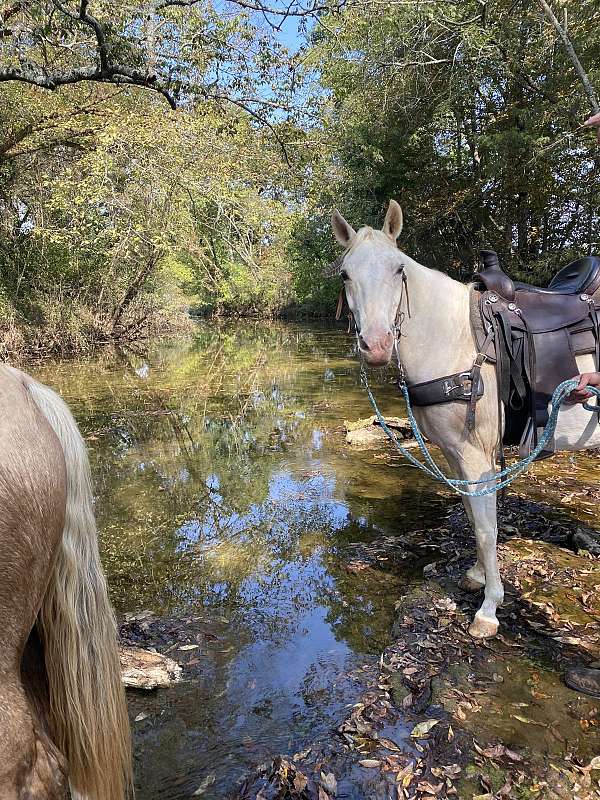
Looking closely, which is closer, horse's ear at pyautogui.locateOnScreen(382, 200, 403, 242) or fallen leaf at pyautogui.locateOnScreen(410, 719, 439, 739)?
fallen leaf at pyautogui.locateOnScreen(410, 719, 439, 739)

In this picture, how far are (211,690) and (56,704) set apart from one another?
1559 mm

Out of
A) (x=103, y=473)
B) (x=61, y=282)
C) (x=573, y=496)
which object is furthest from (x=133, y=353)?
(x=573, y=496)

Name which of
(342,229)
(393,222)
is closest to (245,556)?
(342,229)

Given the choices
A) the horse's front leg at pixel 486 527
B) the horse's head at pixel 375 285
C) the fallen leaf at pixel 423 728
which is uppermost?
the horse's head at pixel 375 285

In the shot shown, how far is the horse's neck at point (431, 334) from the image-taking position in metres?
3.12

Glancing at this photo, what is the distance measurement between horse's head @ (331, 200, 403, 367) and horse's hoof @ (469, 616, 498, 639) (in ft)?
5.94

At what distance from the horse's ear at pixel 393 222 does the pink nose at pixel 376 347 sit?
0.77 m

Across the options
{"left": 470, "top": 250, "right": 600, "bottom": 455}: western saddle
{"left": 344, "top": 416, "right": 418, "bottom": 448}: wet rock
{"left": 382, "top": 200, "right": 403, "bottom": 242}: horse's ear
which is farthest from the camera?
{"left": 344, "top": 416, "right": 418, "bottom": 448}: wet rock

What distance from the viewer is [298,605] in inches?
144

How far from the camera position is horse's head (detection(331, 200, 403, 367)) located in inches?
107

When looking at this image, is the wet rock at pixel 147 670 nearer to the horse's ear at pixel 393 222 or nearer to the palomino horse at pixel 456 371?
the palomino horse at pixel 456 371

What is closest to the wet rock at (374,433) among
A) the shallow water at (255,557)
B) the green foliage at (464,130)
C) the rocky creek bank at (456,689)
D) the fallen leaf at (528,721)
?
the shallow water at (255,557)

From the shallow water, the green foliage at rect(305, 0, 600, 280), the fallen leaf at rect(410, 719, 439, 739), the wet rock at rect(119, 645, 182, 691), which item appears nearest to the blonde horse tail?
the shallow water

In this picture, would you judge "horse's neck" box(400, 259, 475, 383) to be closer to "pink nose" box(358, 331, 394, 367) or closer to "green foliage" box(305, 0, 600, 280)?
"pink nose" box(358, 331, 394, 367)
